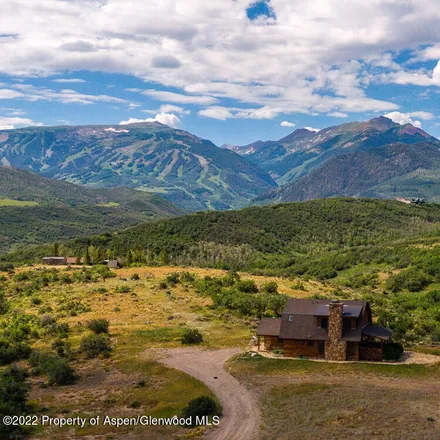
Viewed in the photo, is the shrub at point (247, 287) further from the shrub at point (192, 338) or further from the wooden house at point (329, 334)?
the wooden house at point (329, 334)

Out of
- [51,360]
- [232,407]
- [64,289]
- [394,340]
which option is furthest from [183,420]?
[64,289]

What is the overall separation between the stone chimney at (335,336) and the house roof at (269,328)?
580 centimetres

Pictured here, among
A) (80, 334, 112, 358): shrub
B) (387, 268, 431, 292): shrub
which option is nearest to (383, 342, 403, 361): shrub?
(80, 334, 112, 358): shrub

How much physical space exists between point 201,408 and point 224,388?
277 inches

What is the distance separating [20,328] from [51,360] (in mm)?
18314

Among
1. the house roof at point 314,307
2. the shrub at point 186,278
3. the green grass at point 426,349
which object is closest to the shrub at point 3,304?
the shrub at point 186,278

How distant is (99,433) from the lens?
37312 millimetres

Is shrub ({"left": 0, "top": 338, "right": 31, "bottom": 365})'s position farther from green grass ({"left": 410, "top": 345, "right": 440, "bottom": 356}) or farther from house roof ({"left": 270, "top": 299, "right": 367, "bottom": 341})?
Answer: green grass ({"left": 410, "top": 345, "right": 440, "bottom": 356})

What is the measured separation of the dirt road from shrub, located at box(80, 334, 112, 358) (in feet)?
21.4

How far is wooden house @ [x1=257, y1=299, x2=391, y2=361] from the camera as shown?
5425 centimetres

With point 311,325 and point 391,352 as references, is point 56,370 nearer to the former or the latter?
point 311,325

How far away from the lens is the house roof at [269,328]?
57906 mm

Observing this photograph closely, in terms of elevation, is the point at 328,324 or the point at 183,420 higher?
the point at 328,324

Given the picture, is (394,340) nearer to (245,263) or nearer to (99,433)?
(99,433)
